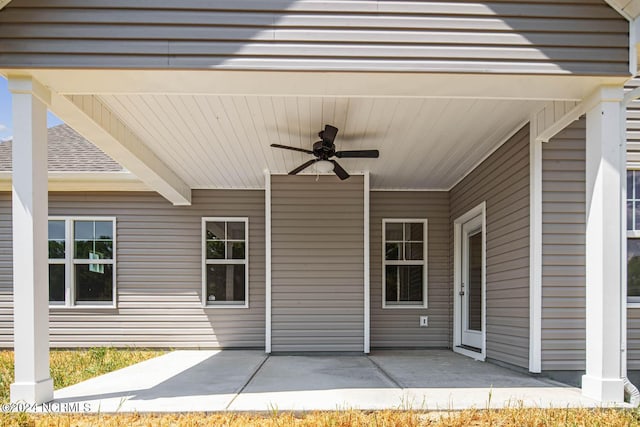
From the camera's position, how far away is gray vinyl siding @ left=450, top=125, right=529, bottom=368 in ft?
15.3

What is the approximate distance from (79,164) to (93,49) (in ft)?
15.1

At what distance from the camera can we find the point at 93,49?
10.6 ft

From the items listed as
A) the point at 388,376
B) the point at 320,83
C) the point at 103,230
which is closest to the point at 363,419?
the point at 388,376

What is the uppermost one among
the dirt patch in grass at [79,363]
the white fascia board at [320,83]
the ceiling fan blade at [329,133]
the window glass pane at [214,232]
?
the white fascia board at [320,83]

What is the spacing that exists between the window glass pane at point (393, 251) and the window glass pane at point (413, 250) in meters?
0.10

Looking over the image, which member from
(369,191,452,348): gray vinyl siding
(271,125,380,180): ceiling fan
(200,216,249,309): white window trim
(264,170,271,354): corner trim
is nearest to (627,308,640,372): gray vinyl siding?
(271,125,380,180): ceiling fan

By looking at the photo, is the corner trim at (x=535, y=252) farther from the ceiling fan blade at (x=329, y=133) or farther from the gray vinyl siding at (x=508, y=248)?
the ceiling fan blade at (x=329, y=133)

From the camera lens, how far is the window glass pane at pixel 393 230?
7719mm

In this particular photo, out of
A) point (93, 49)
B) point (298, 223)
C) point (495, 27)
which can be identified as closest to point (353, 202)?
point (298, 223)

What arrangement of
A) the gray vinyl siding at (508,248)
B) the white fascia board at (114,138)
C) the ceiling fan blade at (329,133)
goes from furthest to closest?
the gray vinyl siding at (508,248) → the ceiling fan blade at (329,133) → the white fascia board at (114,138)

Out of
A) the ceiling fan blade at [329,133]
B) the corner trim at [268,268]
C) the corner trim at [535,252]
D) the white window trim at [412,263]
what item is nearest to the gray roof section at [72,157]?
the corner trim at [268,268]

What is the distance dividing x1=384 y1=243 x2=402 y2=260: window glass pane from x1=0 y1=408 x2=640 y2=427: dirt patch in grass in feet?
14.8

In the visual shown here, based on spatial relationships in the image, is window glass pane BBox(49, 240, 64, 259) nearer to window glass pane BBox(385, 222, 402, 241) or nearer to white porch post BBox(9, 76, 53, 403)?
white porch post BBox(9, 76, 53, 403)

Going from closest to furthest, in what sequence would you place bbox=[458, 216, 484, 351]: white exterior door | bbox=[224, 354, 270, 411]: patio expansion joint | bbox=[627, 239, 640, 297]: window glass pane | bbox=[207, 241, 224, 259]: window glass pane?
bbox=[224, 354, 270, 411]: patio expansion joint
bbox=[627, 239, 640, 297]: window glass pane
bbox=[458, 216, 484, 351]: white exterior door
bbox=[207, 241, 224, 259]: window glass pane
